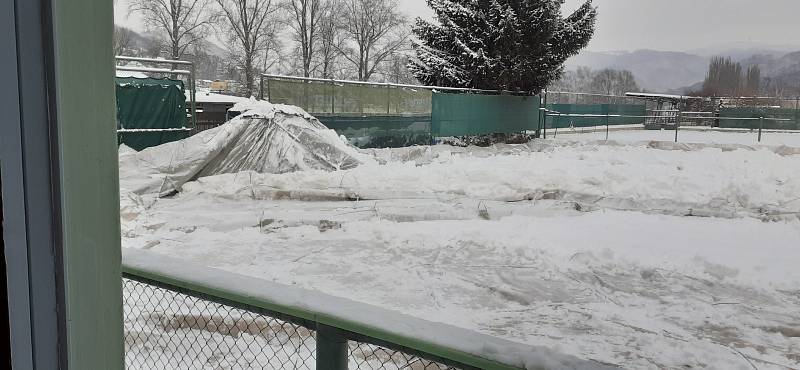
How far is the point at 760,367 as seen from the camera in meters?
4.40

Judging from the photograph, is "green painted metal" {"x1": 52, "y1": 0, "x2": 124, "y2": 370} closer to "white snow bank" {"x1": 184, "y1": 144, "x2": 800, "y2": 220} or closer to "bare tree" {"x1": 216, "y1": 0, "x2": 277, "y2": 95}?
"white snow bank" {"x1": 184, "y1": 144, "x2": 800, "y2": 220}

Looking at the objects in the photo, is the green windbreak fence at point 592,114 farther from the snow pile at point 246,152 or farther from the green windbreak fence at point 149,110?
the green windbreak fence at point 149,110

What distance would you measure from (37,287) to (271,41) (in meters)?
49.9

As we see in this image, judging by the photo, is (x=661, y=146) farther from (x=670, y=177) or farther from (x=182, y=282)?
(x=182, y=282)

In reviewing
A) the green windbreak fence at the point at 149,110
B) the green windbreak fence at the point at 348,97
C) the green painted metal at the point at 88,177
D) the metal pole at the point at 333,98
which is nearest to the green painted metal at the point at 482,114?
the green windbreak fence at the point at 348,97

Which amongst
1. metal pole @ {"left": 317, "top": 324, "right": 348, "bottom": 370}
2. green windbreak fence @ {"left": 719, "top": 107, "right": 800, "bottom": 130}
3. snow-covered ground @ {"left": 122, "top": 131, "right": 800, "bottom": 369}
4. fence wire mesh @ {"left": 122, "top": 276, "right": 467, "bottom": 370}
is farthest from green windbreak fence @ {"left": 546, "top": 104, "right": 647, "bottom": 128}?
metal pole @ {"left": 317, "top": 324, "right": 348, "bottom": 370}

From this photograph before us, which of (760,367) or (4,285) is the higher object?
(4,285)

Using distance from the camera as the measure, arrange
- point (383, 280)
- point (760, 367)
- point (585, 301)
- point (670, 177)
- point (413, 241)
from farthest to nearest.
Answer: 1. point (670, 177)
2. point (413, 241)
3. point (383, 280)
4. point (585, 301)
5. point (760, 367)

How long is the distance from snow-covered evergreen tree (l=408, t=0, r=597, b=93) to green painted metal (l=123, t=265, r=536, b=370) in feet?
79.3

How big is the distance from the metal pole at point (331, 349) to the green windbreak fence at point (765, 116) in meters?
32.8

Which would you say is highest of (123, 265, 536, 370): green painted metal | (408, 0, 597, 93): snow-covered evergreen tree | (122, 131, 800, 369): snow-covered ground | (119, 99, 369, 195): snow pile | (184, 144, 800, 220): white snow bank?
(408, 0, 597, 93): snow-covered evergreen tree

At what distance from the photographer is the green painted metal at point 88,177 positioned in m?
1.10

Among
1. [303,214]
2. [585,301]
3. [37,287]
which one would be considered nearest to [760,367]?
[585,301]

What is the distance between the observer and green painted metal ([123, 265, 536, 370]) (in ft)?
5.42
